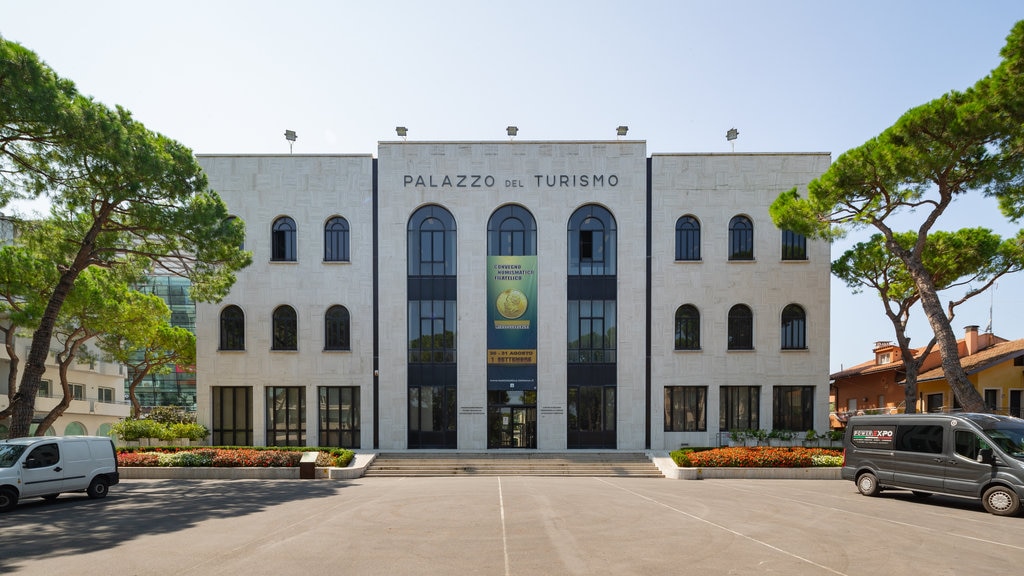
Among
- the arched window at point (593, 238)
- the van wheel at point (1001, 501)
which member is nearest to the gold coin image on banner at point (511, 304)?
the arched window at point (593, 238)

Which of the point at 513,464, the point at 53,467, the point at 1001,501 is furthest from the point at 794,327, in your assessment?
the point at 53,467

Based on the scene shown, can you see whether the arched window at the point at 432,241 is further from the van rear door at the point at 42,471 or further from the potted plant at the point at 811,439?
the potted plant at the point at 811,439

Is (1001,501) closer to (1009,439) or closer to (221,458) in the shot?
(1009,439)

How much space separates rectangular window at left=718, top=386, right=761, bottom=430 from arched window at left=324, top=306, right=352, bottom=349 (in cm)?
1603

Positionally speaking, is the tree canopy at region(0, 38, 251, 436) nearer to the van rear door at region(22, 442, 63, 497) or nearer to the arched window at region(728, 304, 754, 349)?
the van rear door at region(22, 442, 63, 497)

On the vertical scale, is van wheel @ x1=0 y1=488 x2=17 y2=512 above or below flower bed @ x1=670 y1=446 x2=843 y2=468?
above

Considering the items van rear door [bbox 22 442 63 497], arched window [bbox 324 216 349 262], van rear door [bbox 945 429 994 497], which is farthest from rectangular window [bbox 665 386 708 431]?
van rear door [bbox 22 442 63 497]

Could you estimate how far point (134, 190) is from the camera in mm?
18344

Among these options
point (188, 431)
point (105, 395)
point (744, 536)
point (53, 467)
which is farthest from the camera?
point (105, 395)

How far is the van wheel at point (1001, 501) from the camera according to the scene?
1345 centimetres

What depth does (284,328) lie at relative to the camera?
28266mm

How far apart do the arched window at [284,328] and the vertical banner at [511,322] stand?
826 cm

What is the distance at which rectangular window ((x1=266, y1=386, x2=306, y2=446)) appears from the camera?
27.9m

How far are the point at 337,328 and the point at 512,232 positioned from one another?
8475mm
